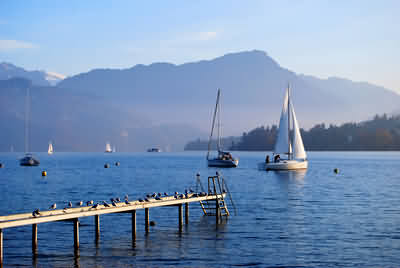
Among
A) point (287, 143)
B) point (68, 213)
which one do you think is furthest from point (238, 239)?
point (287, 143)

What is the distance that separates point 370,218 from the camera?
46094mm

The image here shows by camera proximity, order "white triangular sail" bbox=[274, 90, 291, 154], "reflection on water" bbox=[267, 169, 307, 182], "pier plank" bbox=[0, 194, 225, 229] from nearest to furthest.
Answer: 1. "pier plank" bbox=[0, 194, 225, 229]
2. "reflection on water" bbox=[267, 169, 307, 182]
3. "white triangular sail" bbox=[274, 90, 291, 154]

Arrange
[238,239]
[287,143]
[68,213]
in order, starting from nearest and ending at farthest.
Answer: [68,213], [238,239], [287,143]

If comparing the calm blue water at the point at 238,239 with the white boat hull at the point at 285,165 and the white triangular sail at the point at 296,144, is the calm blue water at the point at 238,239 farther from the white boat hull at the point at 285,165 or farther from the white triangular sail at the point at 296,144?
the white triangular sail at the point at 296,144

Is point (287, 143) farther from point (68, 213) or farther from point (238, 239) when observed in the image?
point (68, 213)

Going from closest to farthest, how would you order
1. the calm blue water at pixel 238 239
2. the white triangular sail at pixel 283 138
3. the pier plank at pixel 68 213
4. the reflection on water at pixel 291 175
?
the pier plank at pixel 68 213, the calm blue water at pixel 238 239, the reflection on water at pixel 291 175, the white triangular sail at pixel 283 138

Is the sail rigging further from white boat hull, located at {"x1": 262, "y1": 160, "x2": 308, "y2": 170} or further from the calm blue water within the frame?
the calm blue water

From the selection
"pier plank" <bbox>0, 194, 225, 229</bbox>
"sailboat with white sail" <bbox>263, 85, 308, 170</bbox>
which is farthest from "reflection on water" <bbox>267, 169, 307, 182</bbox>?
"pier plank" <bbox>0, 194, 225, 229</bbox>

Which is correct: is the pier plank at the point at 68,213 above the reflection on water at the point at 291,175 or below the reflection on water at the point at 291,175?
above

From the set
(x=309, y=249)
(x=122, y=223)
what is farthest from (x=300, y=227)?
(x=122, y=223)

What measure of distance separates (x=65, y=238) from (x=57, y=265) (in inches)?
309

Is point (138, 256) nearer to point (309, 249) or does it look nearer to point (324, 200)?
point (309, 249)

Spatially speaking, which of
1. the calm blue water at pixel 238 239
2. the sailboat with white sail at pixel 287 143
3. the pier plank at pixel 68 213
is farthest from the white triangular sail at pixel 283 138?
the pier plank at pixel 68 213

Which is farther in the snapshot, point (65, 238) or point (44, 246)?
point (65, 238)
